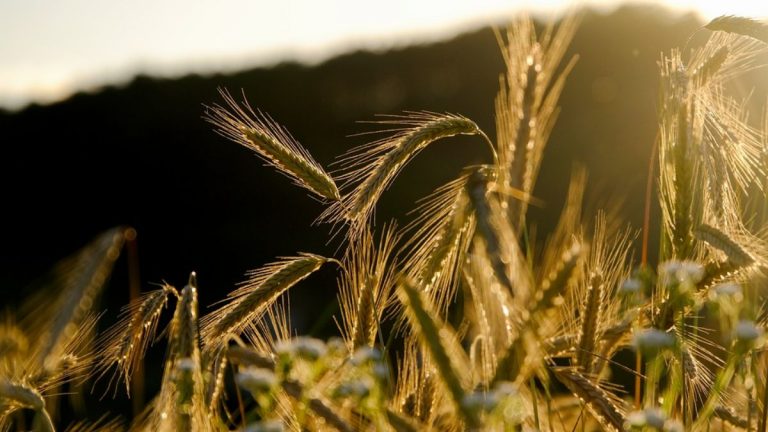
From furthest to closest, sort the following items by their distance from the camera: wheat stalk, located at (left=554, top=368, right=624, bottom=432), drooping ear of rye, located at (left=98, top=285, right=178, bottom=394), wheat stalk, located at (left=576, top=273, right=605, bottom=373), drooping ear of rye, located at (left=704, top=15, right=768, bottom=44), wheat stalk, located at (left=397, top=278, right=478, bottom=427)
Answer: drooping ear of rye, located at (left=704, top=15, right=768, bottom=44)
drooping ear of rye, located at (left=98, top=285, right=178, bottom=394)
wheat stalk, located at (left=576, top=273, right=605, bottom=373)
wheat stalk, located at (left=554, top=368, right=624, bottom=432)
wheat stalk, located at (left=397, top=278, right=478, bottom=427)

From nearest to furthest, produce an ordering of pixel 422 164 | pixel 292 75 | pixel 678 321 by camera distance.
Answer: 1. pixel 678 321
2. pixel 422 164
3. pixel 292 75

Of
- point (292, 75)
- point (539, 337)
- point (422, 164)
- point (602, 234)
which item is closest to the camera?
point (539, 337)

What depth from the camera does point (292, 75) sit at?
40.7 feet

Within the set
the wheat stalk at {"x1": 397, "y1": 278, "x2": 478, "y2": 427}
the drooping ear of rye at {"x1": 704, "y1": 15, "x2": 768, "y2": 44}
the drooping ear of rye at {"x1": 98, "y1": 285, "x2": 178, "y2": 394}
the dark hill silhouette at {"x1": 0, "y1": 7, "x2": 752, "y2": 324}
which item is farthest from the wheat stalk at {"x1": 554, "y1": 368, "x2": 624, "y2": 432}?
the dark hill silhouette at {"x1": 0, "y1": 7, "x2": 752, "y2": 324}

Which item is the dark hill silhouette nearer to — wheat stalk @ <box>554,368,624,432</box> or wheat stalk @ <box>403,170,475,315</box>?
wheat stalk @ <box>403,170,475,315</box>

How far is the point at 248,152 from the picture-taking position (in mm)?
11922

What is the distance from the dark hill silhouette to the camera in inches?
420

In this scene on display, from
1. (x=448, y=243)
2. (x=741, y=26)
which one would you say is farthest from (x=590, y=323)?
(x=741, y=26)

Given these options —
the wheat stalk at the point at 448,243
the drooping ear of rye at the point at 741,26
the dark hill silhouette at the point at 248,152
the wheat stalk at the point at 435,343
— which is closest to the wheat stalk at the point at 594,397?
the wheat stalk at the point at 448,243

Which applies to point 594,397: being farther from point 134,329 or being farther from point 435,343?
point 134,329

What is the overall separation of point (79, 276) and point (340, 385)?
1.96 feet

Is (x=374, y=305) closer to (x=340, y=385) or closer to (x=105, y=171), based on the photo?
(x=340, y=385)

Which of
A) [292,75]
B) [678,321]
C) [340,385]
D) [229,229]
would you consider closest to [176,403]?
[340,385]

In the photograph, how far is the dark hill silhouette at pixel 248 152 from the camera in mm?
10664
